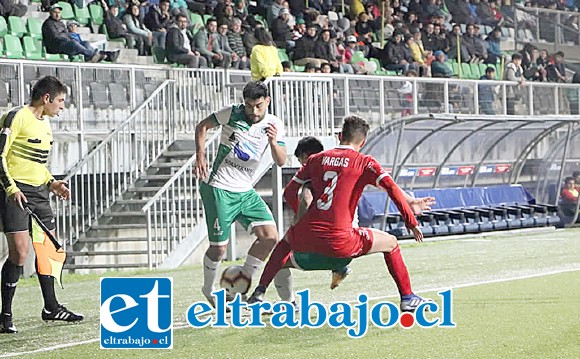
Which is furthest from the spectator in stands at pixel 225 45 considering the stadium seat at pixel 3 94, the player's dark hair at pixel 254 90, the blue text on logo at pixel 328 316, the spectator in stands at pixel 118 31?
the blue text on logo at pixel 328 316

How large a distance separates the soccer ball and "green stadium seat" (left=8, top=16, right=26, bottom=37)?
11.5 meters

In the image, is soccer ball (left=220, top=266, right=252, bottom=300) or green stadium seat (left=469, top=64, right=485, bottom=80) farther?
green stadium seat (left=469, top=64, right=485, bottom=80)

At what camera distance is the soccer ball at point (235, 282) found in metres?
10.1

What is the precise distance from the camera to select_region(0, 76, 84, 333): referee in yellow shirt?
9.99m

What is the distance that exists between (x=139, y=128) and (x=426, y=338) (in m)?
10.7

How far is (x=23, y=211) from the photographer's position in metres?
10.1

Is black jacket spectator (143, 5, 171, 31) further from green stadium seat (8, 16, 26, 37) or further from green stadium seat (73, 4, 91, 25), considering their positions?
green stadium seat (8, 16, 26, 37)

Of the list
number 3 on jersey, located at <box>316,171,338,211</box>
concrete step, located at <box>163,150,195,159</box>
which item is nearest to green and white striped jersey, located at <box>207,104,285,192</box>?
number 3 on jersey, located at <box>316,171,338,211</box>

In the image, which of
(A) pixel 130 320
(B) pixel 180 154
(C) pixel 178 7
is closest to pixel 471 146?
(C) pixel 178 7

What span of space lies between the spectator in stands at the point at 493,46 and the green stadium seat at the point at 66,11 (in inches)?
512

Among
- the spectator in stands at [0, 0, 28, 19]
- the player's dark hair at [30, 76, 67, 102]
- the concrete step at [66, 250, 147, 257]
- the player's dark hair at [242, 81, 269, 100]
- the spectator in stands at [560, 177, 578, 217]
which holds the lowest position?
the spectator in stands at [560, 177, 578, 217]

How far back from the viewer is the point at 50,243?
410 inches

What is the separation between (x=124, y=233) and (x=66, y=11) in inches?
218

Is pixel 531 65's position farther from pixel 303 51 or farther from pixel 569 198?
pixel 303 51
